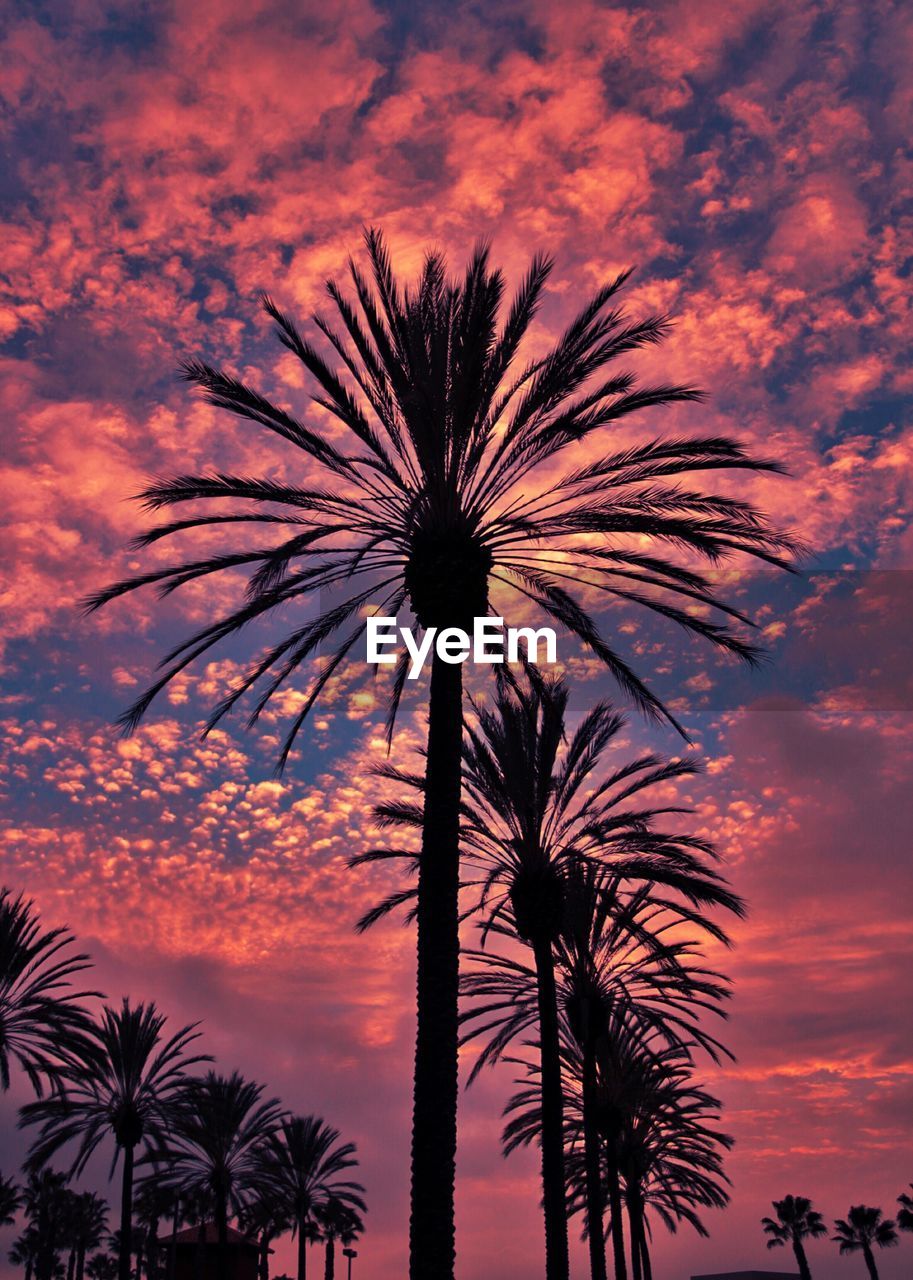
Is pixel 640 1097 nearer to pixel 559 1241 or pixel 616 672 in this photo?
pixel 559 1241

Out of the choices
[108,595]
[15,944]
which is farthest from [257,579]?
[15,944]

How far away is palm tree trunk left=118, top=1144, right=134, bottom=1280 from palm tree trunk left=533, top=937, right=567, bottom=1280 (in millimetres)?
17720

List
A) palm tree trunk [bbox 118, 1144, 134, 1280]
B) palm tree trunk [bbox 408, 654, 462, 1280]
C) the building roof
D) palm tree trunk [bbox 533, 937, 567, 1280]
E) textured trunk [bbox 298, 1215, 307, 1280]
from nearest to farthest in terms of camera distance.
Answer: palm tree trunk [bbox 408, 654, 462, 1280], palm tree trunk [bbox 533, 937, 567, 1280], palm tree trunk [bbox 118, 1144, 134, 1280], textured trunk [bbox 298, 1215, 307, 1280], the building roof

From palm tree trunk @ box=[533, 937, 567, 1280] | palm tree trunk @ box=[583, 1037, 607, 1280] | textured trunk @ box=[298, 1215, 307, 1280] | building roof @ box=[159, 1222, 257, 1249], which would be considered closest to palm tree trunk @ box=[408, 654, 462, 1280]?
palm tree trunk @ box=[533, 937, 567, 1280]

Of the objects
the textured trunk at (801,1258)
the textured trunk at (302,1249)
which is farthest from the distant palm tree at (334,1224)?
the textured trunk at (801,1258)

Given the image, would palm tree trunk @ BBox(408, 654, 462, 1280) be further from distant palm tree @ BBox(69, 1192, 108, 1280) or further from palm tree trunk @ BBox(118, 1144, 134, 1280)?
distant palm tree @ BBox(69, 1192, 108, 1280)

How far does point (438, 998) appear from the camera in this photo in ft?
41.5

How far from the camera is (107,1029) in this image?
38.6 m

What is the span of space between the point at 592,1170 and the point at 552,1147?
6.92 m

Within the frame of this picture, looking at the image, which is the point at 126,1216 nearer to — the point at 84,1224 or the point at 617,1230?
the point at 617,1230

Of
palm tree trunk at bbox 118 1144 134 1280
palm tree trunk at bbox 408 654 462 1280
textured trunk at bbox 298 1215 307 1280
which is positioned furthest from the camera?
textured trunk at bbox 298 1215 307 1280

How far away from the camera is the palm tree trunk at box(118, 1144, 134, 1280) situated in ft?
110

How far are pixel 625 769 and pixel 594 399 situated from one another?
9869 millimetres

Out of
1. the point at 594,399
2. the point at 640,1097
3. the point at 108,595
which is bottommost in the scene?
the point at 640,1097
